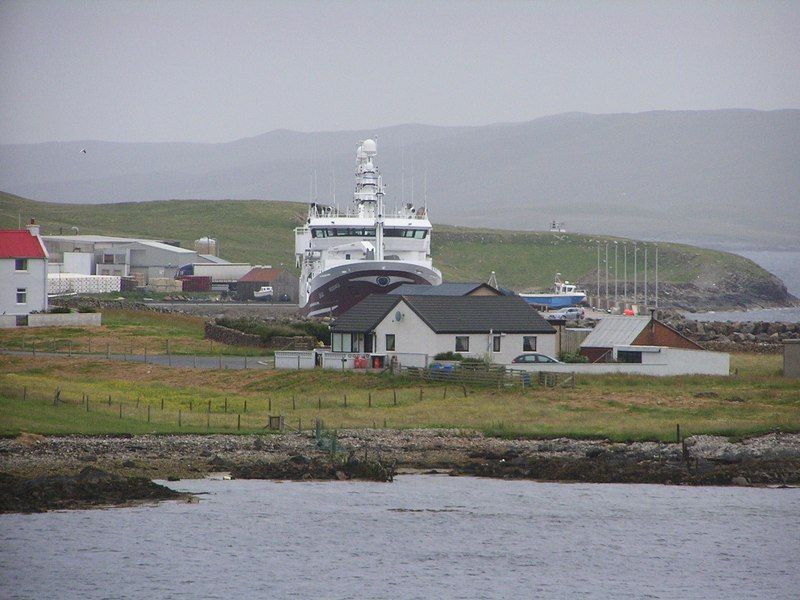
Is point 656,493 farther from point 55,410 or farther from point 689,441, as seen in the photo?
point 55,410

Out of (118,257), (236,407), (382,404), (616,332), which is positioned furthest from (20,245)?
(118,257)

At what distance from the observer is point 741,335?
83.8m

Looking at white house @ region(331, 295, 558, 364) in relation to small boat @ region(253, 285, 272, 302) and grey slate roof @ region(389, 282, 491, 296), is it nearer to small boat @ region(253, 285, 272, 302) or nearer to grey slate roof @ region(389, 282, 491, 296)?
grey slate roof @ region(389, 282, 491, 296)

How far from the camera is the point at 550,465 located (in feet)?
129

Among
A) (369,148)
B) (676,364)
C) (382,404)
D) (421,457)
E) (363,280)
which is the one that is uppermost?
(369,148)

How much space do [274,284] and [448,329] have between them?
7163 centimetres

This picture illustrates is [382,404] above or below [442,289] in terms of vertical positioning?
below

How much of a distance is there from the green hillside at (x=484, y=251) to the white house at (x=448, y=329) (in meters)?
101

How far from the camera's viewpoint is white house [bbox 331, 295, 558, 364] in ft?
182

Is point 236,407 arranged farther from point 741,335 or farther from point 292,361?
point 741,335

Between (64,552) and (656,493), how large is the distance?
50.3ft

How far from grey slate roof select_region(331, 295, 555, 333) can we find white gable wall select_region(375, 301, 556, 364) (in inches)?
9.2

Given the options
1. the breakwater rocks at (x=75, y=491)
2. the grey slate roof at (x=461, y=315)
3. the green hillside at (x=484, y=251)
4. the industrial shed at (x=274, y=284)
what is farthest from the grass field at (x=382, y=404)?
the green hillside at (x=484, y=251)

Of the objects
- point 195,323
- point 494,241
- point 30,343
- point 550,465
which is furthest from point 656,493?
point 494,241
